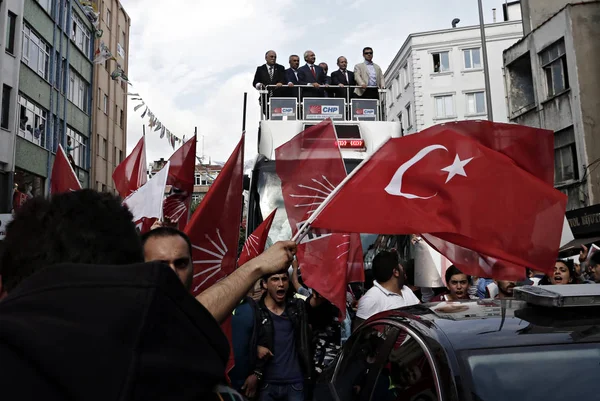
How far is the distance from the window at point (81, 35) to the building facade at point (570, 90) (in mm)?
21912

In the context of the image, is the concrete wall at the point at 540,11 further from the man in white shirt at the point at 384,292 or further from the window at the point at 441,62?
the man in white shirt at the point at 384,292

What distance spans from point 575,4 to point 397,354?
22.2 m

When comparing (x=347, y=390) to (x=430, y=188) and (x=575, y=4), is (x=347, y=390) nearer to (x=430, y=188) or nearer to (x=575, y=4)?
(x=430, y=188)

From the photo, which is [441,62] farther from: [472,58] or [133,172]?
[133,172]

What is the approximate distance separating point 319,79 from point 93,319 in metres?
11.9

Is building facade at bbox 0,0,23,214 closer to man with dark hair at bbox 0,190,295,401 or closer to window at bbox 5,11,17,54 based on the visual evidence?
window at bbox 5,11,17,54

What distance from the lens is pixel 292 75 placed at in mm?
12312

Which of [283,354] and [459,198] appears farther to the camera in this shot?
[283,354]

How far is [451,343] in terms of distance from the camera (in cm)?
265

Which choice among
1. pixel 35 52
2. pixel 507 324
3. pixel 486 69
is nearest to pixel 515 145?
pixel 507 324

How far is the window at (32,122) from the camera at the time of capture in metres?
23.8

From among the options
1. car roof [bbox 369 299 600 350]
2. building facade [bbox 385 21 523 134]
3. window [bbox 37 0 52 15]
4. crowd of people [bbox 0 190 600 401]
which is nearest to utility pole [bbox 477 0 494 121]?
car roof [bbox 369 299 600 350]

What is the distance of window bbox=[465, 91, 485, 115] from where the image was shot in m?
40.6

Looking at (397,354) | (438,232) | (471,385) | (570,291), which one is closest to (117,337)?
(471,385)
